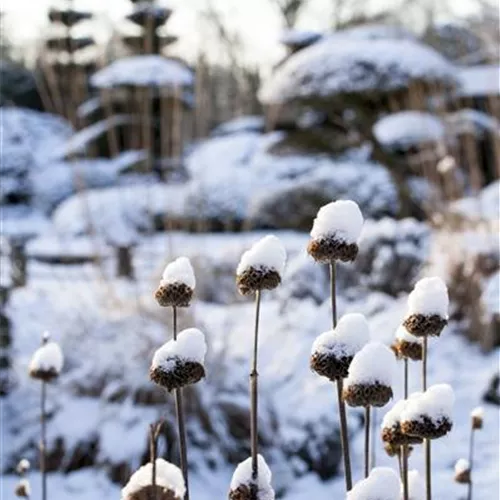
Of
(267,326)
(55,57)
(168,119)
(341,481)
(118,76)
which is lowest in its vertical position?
(341,481)

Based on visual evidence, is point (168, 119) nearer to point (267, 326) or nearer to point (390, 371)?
point (267, 326)

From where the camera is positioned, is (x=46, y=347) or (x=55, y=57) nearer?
(x=46, y=347)

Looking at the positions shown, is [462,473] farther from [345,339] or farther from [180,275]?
[180,275]

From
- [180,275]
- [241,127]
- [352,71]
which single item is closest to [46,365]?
[180,275]

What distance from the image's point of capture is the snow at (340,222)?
649mm

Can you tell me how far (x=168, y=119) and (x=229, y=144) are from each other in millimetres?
7555

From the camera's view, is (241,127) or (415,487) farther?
(241,127)

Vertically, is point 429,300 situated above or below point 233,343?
above

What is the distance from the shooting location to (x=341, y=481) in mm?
2404

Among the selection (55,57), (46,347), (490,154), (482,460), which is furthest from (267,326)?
(490,154)

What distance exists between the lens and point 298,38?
31.2 ft

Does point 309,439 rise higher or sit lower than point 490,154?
lower

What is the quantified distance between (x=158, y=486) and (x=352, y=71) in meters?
6.00

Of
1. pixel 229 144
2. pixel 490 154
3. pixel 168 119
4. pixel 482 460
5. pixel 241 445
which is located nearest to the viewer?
pixel 482 460
